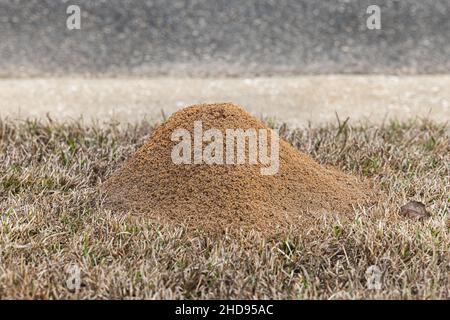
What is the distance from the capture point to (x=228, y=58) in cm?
608

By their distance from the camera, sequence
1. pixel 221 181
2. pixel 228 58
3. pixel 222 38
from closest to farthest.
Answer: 1. pixel 221 181
2. pixel 228 58
3. pixel 222 38

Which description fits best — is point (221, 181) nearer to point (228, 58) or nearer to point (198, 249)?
point (198, 249)

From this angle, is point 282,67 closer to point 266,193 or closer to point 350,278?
point 266,193

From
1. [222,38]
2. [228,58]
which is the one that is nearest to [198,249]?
[228,58]

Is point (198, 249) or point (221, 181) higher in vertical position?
point (221, 181)

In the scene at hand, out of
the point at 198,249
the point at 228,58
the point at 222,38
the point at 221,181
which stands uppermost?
the point at 222,38

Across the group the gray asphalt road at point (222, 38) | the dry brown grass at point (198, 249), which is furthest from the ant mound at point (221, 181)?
the gray asphalt road at point (222, 38)

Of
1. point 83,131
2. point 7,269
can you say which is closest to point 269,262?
point 7,269

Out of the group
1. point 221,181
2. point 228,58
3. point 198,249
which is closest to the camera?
point 198,249

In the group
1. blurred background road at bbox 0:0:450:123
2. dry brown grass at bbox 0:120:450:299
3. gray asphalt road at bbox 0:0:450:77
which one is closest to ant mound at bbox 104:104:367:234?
dry brown grass at bbox 0:120:450:299

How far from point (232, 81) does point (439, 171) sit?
2.03 metres

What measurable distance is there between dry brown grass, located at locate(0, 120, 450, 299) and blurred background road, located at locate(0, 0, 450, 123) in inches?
44.4

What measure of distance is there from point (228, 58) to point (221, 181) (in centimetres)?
295

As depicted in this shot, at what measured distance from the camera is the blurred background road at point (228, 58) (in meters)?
5.04
